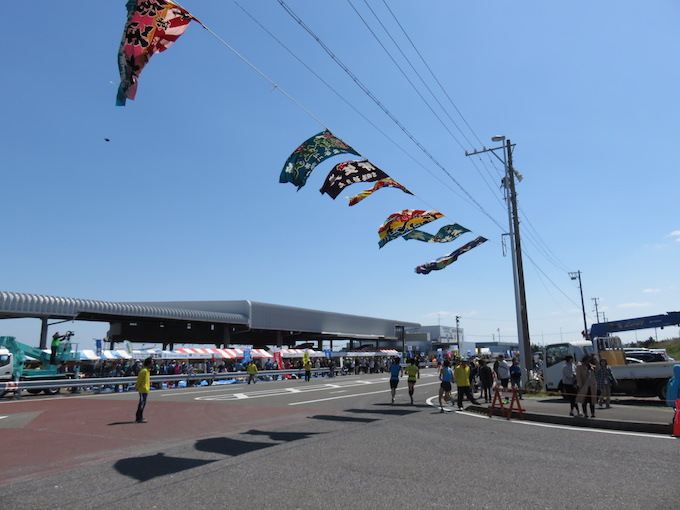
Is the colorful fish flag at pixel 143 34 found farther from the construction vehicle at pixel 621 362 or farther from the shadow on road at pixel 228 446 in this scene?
the construction vehicle at pixel 621 362

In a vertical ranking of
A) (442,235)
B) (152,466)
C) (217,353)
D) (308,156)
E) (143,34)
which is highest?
(143,34)

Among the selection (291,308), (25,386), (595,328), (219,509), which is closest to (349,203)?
(219,509)

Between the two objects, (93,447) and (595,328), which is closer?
(93,447)

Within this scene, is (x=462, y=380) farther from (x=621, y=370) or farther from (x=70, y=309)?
(x=70, y=309)

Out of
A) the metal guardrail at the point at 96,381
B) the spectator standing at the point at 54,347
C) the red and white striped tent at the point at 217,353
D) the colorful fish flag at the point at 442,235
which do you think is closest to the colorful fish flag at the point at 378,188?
the colorful fish flag at the point at 442,235

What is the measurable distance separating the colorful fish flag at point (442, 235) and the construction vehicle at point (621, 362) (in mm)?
6361

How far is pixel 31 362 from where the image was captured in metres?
27.0

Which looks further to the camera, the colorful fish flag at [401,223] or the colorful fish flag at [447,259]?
the colorful fish flag at [447,259]

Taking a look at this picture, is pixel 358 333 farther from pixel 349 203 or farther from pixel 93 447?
pixel 93 447

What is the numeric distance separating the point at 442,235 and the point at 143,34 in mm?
13190

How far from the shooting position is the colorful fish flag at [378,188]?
13539mm

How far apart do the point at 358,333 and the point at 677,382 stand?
5825 centimetres

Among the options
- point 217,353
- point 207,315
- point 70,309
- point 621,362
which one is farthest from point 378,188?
point 207,315

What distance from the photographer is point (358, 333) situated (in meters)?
69.1
